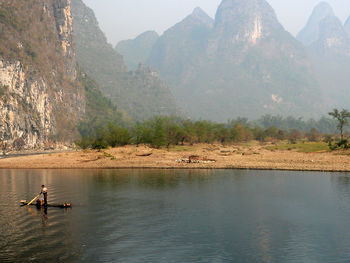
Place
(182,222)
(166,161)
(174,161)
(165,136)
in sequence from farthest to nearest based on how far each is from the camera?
(165,136)
(166,161)
(174,161)
(182,222)

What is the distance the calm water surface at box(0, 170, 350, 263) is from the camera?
2656cm

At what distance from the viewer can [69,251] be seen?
26969 millimetres

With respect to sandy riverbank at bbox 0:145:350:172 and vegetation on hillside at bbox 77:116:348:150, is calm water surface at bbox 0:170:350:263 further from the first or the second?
vegetation on hillside at bbox 77:116:348:150

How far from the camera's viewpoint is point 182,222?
113 feet

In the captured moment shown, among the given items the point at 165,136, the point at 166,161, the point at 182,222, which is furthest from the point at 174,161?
the point at 182,222

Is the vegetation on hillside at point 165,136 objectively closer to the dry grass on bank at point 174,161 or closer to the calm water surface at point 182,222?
the dry grass on bank at point 174,161

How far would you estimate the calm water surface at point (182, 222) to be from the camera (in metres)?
26.6

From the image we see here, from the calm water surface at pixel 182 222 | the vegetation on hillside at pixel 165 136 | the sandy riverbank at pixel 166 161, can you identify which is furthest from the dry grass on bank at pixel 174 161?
the calm water surface at pixel 182 222

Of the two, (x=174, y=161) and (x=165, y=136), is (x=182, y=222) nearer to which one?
(x=174, y=161)

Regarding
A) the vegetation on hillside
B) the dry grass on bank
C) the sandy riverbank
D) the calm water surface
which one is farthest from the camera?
the vegetation on hillside

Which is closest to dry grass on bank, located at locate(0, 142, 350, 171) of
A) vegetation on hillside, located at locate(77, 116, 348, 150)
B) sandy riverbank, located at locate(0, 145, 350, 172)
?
sandy riverbank, located at locate(0, 145, 350, 172)

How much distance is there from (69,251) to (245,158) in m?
65.6

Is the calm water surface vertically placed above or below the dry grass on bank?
below

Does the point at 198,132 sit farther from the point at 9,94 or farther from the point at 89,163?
the point at 9,94
